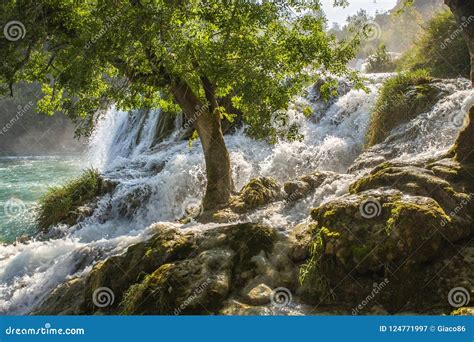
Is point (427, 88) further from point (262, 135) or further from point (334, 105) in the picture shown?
point (262, 135)

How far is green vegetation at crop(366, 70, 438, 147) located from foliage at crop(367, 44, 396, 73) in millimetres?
13355

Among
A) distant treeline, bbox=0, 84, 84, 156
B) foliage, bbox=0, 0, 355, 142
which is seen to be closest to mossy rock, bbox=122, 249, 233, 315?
foliage, bbox=0, 0, 355, 142

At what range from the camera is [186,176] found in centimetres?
1484

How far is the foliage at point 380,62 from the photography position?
2714cm

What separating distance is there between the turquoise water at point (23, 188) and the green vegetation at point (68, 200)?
0.77 m

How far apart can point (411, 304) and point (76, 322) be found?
394cm

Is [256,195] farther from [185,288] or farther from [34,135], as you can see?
[34,135]

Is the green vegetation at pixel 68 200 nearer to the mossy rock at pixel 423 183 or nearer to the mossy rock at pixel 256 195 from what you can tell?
the mossy rock at pixel 256 195

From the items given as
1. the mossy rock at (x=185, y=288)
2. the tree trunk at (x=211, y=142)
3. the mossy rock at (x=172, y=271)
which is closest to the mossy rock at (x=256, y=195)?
the tree trunk at (x=211, y=142)

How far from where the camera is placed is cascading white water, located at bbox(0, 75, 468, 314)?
9.75m

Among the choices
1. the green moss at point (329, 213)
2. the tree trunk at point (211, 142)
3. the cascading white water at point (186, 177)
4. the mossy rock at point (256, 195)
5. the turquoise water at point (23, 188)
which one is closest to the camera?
the green moss at point (329, 213)

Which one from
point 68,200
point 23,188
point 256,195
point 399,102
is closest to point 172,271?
point 256,195

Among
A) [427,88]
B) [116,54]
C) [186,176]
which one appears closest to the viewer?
[116,54]

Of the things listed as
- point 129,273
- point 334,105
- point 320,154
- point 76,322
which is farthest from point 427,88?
point 76,322
